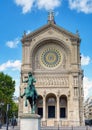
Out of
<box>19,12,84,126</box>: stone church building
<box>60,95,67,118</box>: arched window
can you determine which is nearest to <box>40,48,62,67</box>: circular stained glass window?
<box>19,12,84,126</box>: stone church building

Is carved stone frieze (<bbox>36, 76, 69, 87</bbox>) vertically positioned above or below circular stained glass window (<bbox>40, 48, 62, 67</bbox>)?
below

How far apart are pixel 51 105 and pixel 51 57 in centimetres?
1125

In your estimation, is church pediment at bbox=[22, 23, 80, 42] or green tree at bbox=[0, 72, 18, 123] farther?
church pediment at bbox=[22, 23, 80, 42]

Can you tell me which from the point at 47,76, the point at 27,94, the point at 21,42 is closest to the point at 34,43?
the point at 21,42

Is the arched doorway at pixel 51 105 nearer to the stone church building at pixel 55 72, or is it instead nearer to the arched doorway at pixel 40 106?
the stone church building at pixel 55 72

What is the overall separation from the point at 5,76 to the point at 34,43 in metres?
10.2

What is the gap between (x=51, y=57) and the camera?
240 feet

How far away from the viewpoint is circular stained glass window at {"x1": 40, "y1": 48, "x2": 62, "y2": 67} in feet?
237

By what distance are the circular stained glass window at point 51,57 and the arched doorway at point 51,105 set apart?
7.37 metres

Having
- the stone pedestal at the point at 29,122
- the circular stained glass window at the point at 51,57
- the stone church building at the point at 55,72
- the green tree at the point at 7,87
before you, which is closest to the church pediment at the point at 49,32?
the stone church building at the point at 55,72

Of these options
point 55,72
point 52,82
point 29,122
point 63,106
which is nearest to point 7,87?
point 52,82

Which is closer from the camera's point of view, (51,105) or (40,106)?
(40,106)

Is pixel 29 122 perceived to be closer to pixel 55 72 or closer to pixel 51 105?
pixel 55 72

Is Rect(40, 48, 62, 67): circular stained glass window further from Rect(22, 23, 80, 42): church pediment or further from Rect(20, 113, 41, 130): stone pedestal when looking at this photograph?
Rect(20, 113, 41, 130): stone pedestal
